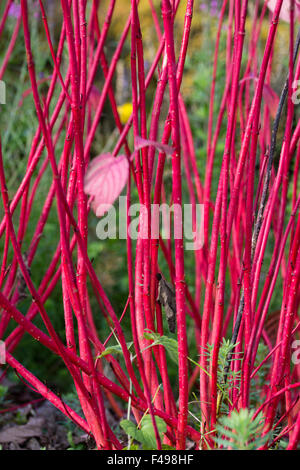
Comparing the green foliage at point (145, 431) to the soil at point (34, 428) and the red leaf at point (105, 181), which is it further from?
the soil at point (34, 428)

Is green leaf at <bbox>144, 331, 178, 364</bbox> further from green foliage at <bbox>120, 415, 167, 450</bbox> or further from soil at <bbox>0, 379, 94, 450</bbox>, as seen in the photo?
soil at <bbox>0, 379, 94, 450</bbox>

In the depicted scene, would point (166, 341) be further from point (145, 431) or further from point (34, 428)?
point (34, 428)

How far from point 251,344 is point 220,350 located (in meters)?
0.12

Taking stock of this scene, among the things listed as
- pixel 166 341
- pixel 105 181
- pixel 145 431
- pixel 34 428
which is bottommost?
pixel 34 428

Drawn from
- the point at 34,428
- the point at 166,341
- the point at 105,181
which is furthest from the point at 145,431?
the point at 34,428

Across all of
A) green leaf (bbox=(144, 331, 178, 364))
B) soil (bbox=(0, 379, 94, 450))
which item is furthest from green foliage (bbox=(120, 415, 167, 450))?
soil (bbox=(0, 379, 94, 450))

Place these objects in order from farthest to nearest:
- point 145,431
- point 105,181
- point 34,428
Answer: point 34,428
point 145,431
point 105,181

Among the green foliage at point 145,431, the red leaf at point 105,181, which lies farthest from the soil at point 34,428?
the red leaf at point 105,181

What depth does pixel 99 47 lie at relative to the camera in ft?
2.75

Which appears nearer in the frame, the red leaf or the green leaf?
the red leaf

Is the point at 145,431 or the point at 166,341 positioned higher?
the point at 166,341

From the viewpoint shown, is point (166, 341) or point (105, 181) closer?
point (105, 181)

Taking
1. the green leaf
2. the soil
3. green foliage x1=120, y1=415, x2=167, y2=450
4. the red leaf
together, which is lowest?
the soil

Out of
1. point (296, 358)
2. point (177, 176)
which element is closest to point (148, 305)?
point (177, 176)
